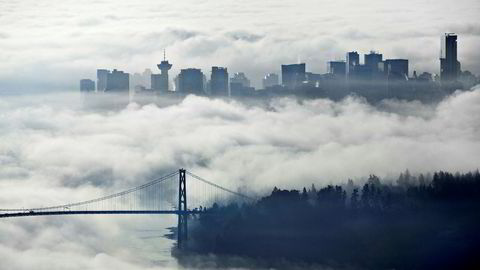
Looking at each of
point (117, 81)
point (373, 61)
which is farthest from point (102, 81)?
point (373, 61)

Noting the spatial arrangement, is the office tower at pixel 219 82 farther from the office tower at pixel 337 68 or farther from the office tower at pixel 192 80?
the office tower at pixel 337 68

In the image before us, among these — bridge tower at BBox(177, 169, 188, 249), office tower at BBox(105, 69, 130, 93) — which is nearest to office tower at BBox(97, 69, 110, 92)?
office tower at BBox(105, 69, 130, 93)

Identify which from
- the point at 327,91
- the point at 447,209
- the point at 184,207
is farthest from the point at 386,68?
the point at 447,209

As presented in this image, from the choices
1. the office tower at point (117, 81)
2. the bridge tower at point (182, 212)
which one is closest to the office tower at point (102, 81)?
the office tower at point (117, 81)

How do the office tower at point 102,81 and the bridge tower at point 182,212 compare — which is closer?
the bridge tower at point 182,212

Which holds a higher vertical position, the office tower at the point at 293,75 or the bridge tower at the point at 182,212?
the office tower at the point at 293,75

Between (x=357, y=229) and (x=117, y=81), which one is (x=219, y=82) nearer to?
(x=117, y=81)
